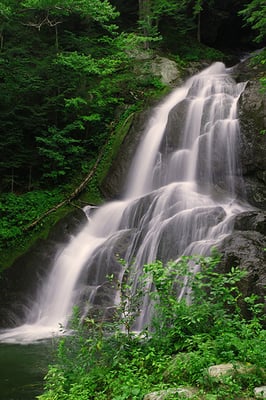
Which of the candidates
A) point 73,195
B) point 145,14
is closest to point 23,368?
point 73,195

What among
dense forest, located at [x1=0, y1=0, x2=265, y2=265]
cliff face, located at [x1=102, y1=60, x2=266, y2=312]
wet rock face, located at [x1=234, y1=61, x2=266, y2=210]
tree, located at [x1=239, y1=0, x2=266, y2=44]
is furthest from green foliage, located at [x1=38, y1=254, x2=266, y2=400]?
tree, located at [x1=239, y1=0, x2=266, y2=44]

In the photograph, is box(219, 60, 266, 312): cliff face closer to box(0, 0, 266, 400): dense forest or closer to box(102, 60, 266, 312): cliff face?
box(102, 60, 266, 312): cliff face

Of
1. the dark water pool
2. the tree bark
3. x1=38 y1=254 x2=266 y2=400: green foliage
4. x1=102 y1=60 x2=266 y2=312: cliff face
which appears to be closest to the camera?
x1=38 y1=254 x2=266 y2=400: green foliage

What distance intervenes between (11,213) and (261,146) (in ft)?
23.7

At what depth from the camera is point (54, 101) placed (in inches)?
548

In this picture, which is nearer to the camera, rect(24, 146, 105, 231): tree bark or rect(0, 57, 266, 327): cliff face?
rect(0, 57, 266, 327): cliff face

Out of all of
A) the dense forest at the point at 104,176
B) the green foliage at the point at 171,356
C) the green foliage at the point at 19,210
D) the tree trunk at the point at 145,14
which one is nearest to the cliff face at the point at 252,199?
the dense forest at the point at 104,176

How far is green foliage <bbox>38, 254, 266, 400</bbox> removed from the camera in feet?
12.4

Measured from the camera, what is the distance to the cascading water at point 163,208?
9.41m

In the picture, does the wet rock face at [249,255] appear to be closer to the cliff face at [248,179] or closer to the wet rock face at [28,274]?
the cliff face at [248,179]

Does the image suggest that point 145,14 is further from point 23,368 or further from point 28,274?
point 23,368

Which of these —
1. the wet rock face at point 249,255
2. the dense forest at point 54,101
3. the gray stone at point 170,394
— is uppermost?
the dense forest at point 54,101

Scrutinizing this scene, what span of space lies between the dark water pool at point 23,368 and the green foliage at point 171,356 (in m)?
0.97

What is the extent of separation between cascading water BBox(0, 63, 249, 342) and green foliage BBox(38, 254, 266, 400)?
9.35 feet
